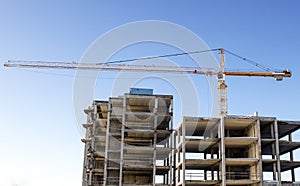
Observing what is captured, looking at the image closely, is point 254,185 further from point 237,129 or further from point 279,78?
point 279,78

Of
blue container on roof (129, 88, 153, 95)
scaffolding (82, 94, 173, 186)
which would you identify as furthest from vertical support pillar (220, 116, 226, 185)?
blue container on roof (129, 88, 153, 95)

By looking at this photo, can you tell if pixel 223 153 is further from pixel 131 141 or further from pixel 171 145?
pixel 131 141

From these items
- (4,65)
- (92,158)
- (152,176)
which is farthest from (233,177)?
(4,65)

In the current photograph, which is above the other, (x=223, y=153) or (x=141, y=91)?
(x=141, y=91)

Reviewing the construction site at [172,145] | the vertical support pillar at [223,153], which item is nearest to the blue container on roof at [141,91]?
the construction site at [172,145]

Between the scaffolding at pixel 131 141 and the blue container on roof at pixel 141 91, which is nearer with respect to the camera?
the scaffolding at pixel 131 141

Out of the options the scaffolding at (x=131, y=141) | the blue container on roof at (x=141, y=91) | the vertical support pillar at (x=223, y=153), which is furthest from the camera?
the blue container on roof at (x=141, y=91)

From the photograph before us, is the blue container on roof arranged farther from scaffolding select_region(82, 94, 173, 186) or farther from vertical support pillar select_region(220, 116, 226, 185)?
vertical support pillar select_region(220, 116, 226, 185)

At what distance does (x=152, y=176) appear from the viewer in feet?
141

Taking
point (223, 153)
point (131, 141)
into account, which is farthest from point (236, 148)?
point (131, 141)

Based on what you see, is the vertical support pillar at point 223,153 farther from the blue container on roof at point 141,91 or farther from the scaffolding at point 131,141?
the blue container on roof at point 141,91

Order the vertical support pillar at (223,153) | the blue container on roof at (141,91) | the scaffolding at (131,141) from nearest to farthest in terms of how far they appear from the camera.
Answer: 1. the vertical support pillar at (223,153)
2. the scaffolding at (131,141)
3. the blue container on roof at (141,91)

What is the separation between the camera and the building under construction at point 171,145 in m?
39.6

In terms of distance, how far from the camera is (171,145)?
4284 cm
